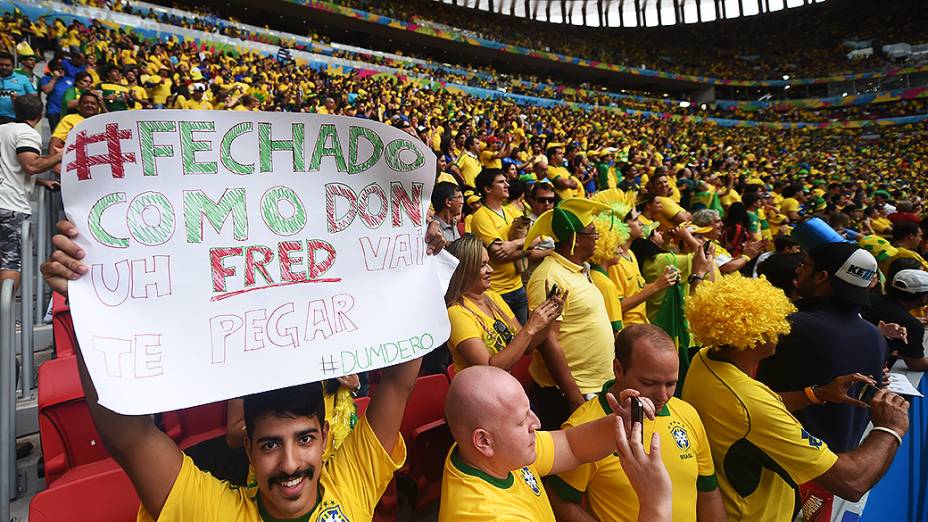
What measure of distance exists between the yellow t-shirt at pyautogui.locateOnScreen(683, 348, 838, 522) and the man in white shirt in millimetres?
4133

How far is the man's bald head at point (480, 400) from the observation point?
1.45 meters

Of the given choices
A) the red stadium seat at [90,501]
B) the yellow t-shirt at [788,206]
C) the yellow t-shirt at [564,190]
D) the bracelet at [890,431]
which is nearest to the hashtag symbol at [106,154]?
the red stadium seat at [90,501]

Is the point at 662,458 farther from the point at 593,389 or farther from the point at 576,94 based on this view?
the point at 576,94

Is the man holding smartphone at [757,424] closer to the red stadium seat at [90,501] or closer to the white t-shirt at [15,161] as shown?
the red stadium seat at [90,501]

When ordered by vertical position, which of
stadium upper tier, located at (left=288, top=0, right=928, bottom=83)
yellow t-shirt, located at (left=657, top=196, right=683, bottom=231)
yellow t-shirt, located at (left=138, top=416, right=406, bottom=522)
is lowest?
yellow t-shirt, located at (left=138, top=416, right=406, bottom=522)

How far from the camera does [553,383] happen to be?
274cm

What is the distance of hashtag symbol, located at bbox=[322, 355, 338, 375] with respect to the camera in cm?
144

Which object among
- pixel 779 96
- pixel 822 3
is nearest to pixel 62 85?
pixel 779 96

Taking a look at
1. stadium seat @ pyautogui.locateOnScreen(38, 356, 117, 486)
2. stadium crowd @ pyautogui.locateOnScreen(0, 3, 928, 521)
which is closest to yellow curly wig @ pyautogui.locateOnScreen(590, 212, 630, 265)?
stadium crowd @ pyautogui.locateOnScreen(0, 3, 928, 521)

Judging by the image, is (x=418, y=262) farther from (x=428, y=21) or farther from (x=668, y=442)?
(x=428, y=21)

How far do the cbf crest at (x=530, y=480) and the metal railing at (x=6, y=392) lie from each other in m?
1.84

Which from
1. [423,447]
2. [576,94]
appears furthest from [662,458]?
[576,94]

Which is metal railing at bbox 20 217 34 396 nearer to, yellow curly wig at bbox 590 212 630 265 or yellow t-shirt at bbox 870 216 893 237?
yellow curly wig at bbox 590 212 630 265

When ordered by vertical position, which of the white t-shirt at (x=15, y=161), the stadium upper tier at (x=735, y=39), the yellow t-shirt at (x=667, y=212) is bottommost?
the yellow t-shirt at (x=667, y=212)
